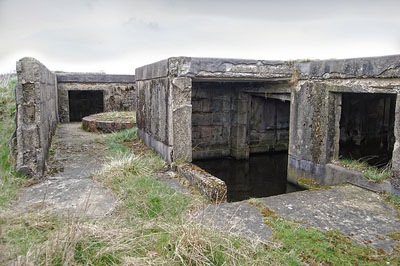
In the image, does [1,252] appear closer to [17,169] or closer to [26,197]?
[26,197]

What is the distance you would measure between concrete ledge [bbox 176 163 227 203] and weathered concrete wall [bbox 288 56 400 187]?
6.44 ft

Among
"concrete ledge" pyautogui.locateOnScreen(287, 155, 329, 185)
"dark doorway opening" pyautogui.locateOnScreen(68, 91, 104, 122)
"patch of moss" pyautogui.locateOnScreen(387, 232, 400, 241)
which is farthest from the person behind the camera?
"dark doorway opening" pyautogui.locateOnScreen(68, 91, 104, 122)

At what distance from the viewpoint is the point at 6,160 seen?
17.2 feet

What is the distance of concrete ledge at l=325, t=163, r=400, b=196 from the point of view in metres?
4.63

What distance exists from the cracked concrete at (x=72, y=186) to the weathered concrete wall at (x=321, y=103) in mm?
3314

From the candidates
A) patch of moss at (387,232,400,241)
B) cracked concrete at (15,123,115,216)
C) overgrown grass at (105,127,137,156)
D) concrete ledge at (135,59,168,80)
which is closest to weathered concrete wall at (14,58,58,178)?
cracked concrete at (15,123,115,216)

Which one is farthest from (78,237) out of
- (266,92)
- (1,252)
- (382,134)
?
(382,134)

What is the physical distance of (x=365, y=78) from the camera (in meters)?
4.81

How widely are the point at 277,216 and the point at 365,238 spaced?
3.02 ft

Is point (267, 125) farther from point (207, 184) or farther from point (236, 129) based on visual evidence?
point (207, 184)

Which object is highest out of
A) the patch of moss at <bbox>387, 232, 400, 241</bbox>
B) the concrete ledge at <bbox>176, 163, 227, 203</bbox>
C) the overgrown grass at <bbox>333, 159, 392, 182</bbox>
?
the overgrown grass at <bbox>333, 159, 392, 182</bbox>

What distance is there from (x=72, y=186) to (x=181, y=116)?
6.42 feet

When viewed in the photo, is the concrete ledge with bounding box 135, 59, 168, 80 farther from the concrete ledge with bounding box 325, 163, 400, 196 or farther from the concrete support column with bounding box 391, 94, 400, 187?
the concrete support column with bounding box 391, 94, 400, 187

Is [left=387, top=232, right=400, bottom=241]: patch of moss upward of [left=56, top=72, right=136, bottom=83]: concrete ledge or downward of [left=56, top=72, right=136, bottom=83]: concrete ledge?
downward
